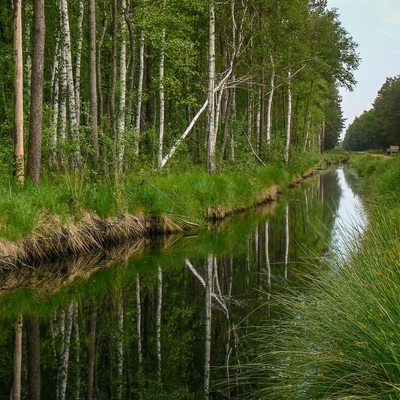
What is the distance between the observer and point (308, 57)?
28984mm

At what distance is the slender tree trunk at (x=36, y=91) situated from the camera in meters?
10.6

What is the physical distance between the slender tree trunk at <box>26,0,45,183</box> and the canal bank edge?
1.55 m

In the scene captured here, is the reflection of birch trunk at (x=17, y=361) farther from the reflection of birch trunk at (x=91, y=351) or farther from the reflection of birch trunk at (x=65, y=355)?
the reflection of birch trunk at (x=91, y=351)

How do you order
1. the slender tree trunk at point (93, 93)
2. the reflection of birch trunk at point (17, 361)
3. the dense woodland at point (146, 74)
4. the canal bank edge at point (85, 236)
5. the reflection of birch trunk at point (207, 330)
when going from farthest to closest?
the slender tree trunk at point (93, 93)
the dense woodland at point (146, 74)
the canal bank edge at point (85, 236)
the reflection of birch trunk at point (207, 330)
the reflection of birch trunk at point (17, 361)

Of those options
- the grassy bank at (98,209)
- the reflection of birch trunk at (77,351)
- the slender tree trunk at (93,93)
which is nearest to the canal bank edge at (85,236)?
the grassy bank at (98,209)

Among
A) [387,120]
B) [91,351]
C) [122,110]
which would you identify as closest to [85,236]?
[91,351]

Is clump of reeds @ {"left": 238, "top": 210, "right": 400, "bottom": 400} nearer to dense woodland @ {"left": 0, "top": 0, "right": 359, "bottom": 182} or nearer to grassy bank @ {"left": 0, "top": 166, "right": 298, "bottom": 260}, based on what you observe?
grassy bank @ {"left": 0, "top": 166, "right": 298, "bottom": 260}

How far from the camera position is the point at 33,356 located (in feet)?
18.8

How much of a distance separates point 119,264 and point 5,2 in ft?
55.8

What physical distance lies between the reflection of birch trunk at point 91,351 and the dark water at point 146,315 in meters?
0.01

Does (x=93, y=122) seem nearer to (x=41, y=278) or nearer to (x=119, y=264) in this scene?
(x=119, y=264)

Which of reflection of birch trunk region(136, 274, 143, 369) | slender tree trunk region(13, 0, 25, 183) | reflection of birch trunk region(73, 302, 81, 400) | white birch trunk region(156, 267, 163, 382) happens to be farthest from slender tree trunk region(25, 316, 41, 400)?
A: slender tree trunk region(13, 0, 25, 183)

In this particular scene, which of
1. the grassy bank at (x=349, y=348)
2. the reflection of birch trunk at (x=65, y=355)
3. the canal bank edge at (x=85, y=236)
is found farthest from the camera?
the canal bank edge at (x=85, y=236)

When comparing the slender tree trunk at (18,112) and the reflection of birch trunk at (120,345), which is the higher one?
the slender tree trunk at (18,112)
